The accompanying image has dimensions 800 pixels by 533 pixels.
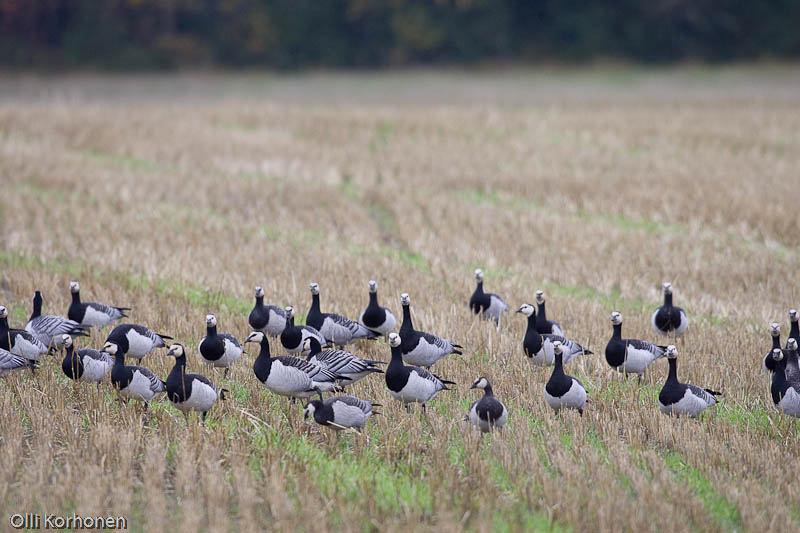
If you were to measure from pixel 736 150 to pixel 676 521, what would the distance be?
1928 cm

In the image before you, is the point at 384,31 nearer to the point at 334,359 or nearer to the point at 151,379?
the point at 334,359

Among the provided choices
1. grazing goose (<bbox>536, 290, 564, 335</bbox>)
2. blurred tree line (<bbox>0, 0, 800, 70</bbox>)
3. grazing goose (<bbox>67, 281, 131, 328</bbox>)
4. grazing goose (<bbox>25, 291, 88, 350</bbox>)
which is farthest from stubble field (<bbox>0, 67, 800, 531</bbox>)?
blurred tree line (<bbox>0, 0, 800, 70</bbox>)

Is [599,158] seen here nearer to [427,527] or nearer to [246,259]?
[246,259]

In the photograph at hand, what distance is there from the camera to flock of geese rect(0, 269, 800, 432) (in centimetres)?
742

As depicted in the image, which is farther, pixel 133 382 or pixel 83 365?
pixel 83 365

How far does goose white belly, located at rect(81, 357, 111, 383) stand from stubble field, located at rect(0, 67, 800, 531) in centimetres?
11

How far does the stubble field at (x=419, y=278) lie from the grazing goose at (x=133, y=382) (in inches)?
9.0

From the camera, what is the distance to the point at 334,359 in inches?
325

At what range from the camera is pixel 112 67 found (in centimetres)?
5081

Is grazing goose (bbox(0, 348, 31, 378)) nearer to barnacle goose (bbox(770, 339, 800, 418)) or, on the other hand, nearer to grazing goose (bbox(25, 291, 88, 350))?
grazing goose (bbox(25, 291, 88, 350))

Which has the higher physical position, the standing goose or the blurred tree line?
the blurred tree line

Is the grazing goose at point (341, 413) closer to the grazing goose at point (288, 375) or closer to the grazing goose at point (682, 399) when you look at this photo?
the grazing goose at point (288, 375)

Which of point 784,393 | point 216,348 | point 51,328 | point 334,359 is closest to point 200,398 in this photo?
point 216,348

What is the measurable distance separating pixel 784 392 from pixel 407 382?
11.5ft
